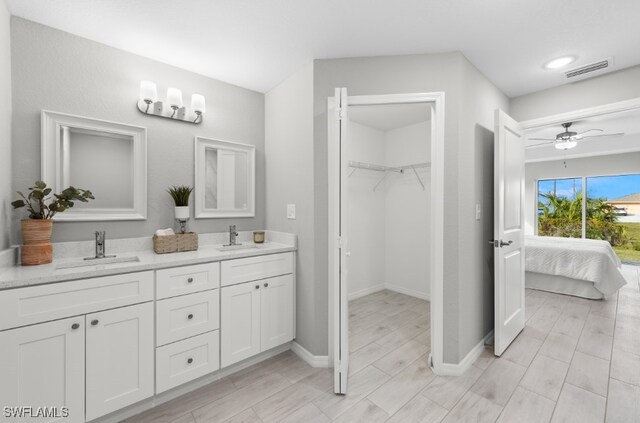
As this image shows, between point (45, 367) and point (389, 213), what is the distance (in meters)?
3.58

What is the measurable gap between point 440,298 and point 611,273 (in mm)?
3166

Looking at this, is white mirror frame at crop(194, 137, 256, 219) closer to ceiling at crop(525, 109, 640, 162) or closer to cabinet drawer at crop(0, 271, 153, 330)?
cabinet drawer at crop(0, 271, 153, 330)

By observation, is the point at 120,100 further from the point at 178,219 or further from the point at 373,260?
the point at 373,260

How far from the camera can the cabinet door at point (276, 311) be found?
84.3 inches

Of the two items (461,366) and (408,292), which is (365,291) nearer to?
(408,292)

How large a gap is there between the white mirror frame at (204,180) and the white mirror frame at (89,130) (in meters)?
0.39

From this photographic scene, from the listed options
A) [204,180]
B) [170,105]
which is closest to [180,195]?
[204,180]

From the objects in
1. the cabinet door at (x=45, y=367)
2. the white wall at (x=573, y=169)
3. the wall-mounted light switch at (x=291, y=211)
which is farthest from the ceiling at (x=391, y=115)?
the white wall at (x=573, y=169)

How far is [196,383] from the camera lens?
1863mm

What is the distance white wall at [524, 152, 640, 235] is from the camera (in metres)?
5.53

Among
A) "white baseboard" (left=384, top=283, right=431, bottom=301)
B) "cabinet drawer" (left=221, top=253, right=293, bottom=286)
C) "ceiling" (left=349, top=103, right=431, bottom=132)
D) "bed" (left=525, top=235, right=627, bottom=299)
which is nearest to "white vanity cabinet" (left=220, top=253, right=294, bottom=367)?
"cabinet drawer" (left=221, top=253, right=293, bottom=286)

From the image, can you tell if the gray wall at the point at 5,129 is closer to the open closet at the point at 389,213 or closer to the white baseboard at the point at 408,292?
the open closet at the point at 389,213

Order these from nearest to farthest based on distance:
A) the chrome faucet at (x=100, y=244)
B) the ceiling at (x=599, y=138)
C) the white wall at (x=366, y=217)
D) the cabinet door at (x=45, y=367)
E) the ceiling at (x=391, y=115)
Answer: the cabinet door at (x=45, y=367) → the chrome faucet at (x=100, y=244) → the ceiling at (x=391, y=115) → the white wall at (x=366, y=217) → the ceiling at (x=599, y=138)

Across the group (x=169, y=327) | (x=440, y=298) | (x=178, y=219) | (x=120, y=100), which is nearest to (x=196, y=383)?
(x=169, y=327)
